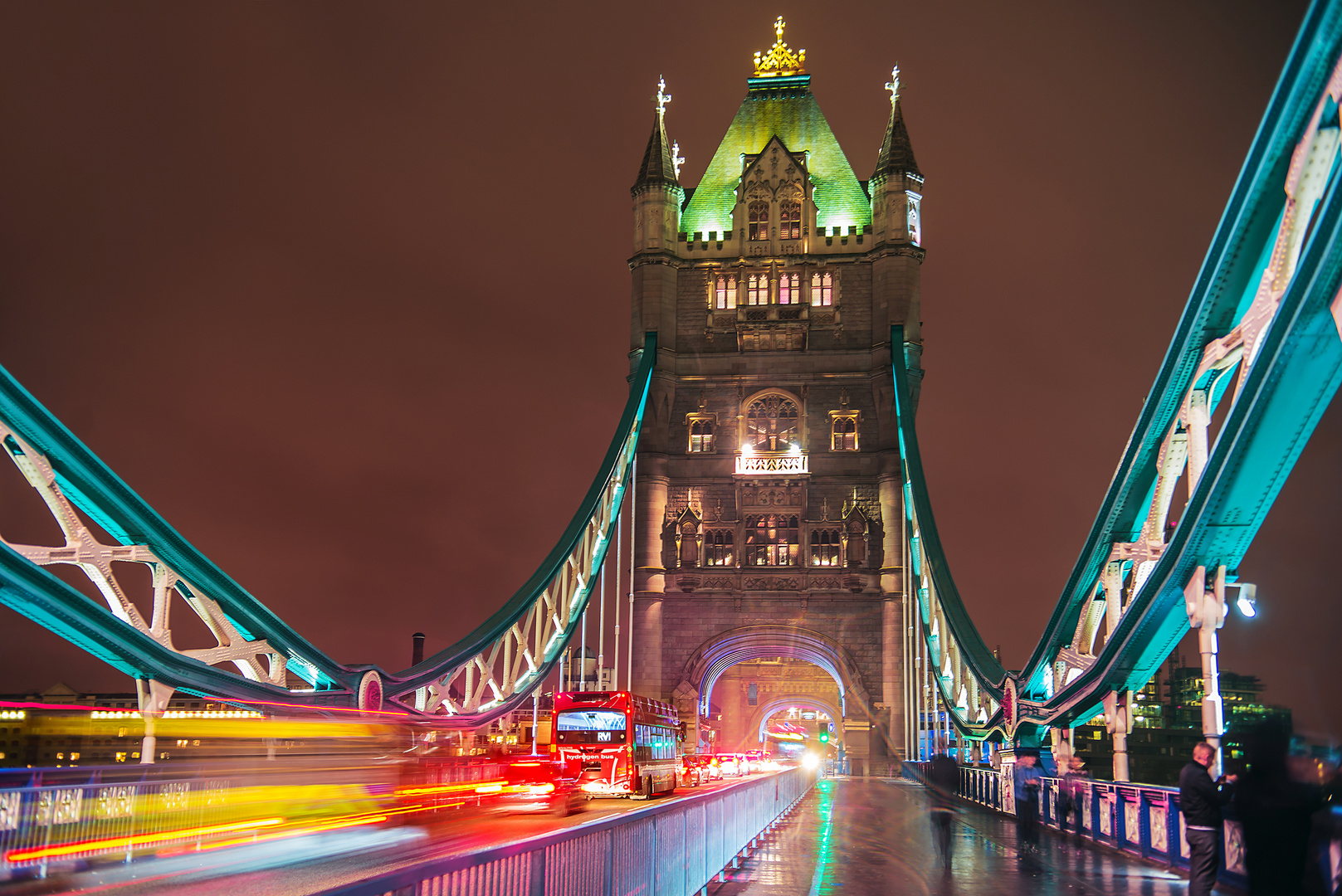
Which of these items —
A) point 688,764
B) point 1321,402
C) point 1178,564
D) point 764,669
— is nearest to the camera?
point 1321,402

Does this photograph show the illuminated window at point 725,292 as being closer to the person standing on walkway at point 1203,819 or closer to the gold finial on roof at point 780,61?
the gold finial on roof at point 780,61

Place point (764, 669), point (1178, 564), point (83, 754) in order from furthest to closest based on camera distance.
A: point (764, 669)
point (83, 754)
point (1178, 564)

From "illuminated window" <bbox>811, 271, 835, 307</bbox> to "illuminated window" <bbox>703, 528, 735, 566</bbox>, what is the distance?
1048 cm

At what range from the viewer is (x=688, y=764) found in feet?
107

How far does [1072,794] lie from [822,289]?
34216 mm

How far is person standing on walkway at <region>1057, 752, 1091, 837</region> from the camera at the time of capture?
1838 centimetres

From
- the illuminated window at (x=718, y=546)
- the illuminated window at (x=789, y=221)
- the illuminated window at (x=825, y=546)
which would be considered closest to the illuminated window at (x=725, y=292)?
the illuminated window at (x=789, y=221)

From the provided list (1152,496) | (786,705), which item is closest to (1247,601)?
(1152,496)

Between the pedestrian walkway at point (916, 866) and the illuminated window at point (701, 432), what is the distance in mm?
28528

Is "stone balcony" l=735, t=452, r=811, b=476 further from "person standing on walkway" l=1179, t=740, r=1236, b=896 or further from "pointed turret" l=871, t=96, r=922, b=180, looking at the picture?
"person standing on walkway" l=1179, t=740, r=1236, b=896

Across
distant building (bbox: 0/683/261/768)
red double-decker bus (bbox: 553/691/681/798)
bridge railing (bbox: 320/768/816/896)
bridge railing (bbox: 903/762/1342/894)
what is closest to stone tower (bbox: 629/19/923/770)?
red double-decker bus (bbox: 553/691/681/798)

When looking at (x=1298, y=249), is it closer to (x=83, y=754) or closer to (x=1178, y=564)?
(x=1178, y=564)

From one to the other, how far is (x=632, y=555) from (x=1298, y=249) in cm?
3661

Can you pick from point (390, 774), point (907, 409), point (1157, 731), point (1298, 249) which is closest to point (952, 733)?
point (907, 409)
